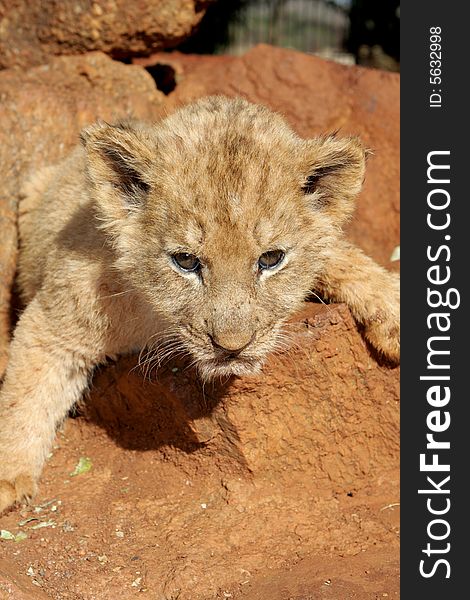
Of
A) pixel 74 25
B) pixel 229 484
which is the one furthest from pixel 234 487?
pixel 74 25

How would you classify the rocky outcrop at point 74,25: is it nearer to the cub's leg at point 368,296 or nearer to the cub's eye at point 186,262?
the cub's leg at point 368,296

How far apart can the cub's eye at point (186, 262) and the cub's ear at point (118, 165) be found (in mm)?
427

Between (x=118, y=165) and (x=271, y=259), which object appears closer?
(x=271, y=259)

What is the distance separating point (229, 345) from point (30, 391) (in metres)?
1.74

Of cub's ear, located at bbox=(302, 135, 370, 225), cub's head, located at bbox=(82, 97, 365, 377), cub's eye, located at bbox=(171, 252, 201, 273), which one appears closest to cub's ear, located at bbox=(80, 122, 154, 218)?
cub's head, located at bbox=(82, 97, 365, 377)

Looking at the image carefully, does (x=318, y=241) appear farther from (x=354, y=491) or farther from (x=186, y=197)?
(x=354, y=491)

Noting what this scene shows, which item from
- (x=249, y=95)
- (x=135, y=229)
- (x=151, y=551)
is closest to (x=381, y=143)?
(x=249, y=95)

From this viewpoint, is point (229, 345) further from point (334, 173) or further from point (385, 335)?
point (385, 335)

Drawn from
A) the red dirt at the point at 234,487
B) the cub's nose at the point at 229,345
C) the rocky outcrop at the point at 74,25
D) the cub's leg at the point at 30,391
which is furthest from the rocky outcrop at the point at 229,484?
the rocky outcrop at the point at 74,25

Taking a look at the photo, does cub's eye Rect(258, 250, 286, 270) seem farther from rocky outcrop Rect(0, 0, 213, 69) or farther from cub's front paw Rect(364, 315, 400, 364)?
rocky outcrop Rect(0, 0, 213, 69)

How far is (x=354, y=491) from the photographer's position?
548cm

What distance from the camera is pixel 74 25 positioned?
7.19 metres

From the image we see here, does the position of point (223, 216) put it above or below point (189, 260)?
above

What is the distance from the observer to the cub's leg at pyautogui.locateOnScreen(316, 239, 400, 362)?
517 centimetres
